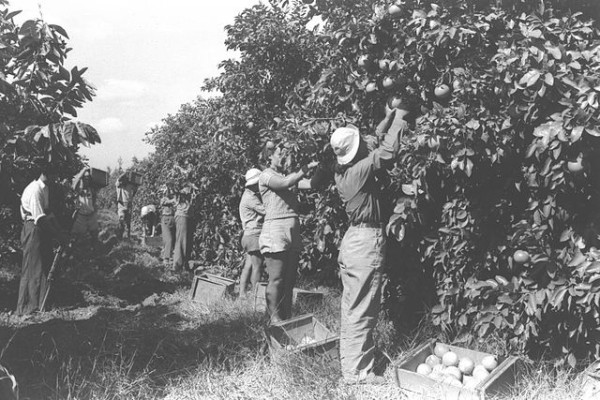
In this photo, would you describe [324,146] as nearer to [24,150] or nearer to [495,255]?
[495,255]

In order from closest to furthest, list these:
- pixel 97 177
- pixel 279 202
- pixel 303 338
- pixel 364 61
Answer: pixel 364 61 < pixel 303 338 < pixel 279 202 < pixel 97 177

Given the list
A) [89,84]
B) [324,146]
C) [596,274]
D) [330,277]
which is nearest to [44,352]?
[89,84]

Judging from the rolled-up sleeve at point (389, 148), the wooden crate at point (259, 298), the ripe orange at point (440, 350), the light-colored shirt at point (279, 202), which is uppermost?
the rolled-up sleeve at point (389, 148)

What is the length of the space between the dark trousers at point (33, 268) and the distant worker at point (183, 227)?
239 centimetres

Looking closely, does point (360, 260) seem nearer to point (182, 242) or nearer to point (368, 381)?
point (368, 381)

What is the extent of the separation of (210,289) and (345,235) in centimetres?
280

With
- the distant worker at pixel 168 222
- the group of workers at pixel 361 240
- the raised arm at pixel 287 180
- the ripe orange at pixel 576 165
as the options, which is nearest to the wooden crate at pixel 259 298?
the raised arm at pixel 287 180

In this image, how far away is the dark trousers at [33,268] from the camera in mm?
5418

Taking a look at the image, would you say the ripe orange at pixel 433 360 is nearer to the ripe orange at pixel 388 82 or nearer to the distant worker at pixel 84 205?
the ripe orange at pixel 388 82

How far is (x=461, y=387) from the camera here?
2.99 meters

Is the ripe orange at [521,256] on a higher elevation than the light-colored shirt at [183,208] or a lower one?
lower

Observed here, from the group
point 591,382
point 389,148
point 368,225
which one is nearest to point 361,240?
point 368,225

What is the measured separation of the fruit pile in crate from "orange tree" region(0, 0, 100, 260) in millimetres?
2322

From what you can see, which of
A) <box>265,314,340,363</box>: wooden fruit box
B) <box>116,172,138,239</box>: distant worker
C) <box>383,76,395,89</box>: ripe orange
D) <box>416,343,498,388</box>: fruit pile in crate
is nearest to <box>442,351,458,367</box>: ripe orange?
<box>416,343,498,388</box>: fruit pile in crate
